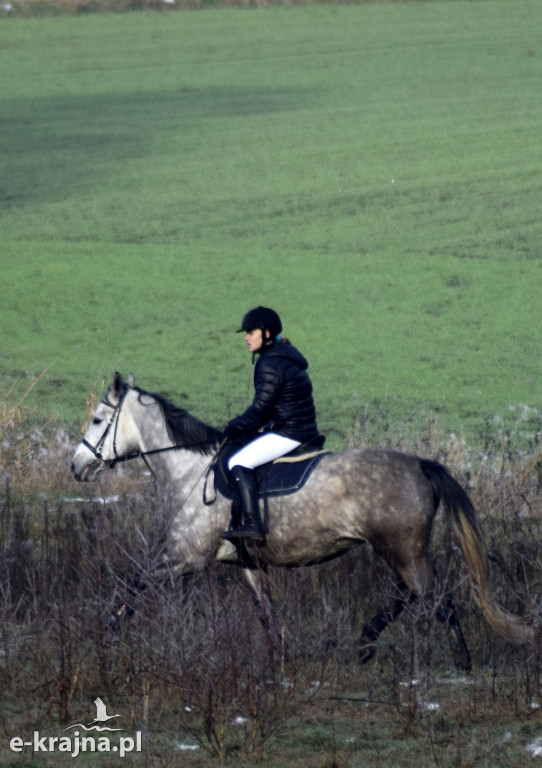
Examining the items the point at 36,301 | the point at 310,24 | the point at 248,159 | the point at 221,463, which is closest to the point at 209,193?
the point at 248,159

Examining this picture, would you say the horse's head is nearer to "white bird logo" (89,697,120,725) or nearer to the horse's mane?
the horse's mane

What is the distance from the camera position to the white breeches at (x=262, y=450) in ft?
22.6

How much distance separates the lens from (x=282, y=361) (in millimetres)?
6895

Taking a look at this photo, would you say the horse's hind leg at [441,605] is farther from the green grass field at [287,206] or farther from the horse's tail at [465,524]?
the green grass field at [287,206]

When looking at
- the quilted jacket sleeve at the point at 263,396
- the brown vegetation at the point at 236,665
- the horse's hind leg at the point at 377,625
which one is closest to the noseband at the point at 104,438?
the brown vegetation at the point at 236,665

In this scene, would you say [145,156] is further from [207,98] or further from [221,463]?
[221,463]

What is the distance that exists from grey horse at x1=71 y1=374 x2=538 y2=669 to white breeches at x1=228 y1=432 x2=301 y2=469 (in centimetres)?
24

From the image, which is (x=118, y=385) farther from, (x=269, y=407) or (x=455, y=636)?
(x=455, y=636)

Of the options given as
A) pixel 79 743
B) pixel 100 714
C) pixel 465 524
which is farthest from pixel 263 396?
pixel 79 743

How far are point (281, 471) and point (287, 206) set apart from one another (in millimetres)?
12589

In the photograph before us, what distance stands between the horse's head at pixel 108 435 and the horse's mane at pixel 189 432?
0.80ft

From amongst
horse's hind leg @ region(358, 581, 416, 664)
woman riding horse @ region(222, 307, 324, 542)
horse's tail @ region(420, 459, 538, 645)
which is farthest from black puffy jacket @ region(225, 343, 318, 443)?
horse's hind leg @ region(358, 581, 416, 664)

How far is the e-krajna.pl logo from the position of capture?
5.32 metres

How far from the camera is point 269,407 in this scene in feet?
22.7
